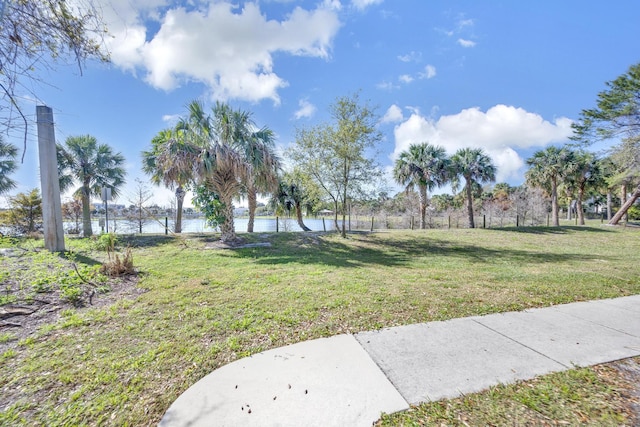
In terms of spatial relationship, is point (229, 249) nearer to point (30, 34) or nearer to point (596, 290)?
point (30, 34)

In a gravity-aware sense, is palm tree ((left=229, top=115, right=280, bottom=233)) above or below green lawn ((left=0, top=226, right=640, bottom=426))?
above

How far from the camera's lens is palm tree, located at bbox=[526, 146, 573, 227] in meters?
20.3

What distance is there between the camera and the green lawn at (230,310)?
1.99 metres

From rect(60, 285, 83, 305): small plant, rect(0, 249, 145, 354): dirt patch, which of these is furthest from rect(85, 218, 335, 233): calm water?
rect(60, 285, 83, 305): small plant

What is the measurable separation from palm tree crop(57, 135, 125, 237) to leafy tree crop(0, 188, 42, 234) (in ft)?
4.73

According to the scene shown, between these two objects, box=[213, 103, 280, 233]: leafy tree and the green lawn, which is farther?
box=[213, 103, 280, 233]: leafy tree

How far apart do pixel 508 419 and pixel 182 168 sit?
10019 mm

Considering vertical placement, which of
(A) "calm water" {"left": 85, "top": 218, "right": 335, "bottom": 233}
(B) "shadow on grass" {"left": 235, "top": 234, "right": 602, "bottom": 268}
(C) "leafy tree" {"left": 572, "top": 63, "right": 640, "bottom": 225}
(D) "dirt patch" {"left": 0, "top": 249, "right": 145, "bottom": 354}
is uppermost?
(C) "leafy tree" {"left": 572, "top": 63, "right": 640, "bottom": 225}

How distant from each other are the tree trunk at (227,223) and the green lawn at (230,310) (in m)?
1.69

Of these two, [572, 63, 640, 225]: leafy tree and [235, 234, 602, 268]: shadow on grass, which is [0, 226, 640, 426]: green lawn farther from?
[572, 63, 640, 225]: leafy tree

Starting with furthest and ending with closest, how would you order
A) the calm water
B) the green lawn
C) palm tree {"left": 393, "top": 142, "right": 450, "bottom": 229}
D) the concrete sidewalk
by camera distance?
palm tree {"left": 393, "top": 142, "right": 450, "bottom": 229}, the calm water, the green lawn, the concrete sidewalk

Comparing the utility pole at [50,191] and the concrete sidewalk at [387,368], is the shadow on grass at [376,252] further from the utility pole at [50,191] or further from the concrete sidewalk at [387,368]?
the utility pole at [50,191]

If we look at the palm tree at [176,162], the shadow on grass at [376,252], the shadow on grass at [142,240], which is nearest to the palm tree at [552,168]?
the shadow on grass at [376,252]

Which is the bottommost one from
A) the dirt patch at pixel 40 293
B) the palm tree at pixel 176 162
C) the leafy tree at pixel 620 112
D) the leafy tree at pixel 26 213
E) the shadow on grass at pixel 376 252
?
the shadow on grass at pixel 376 252
